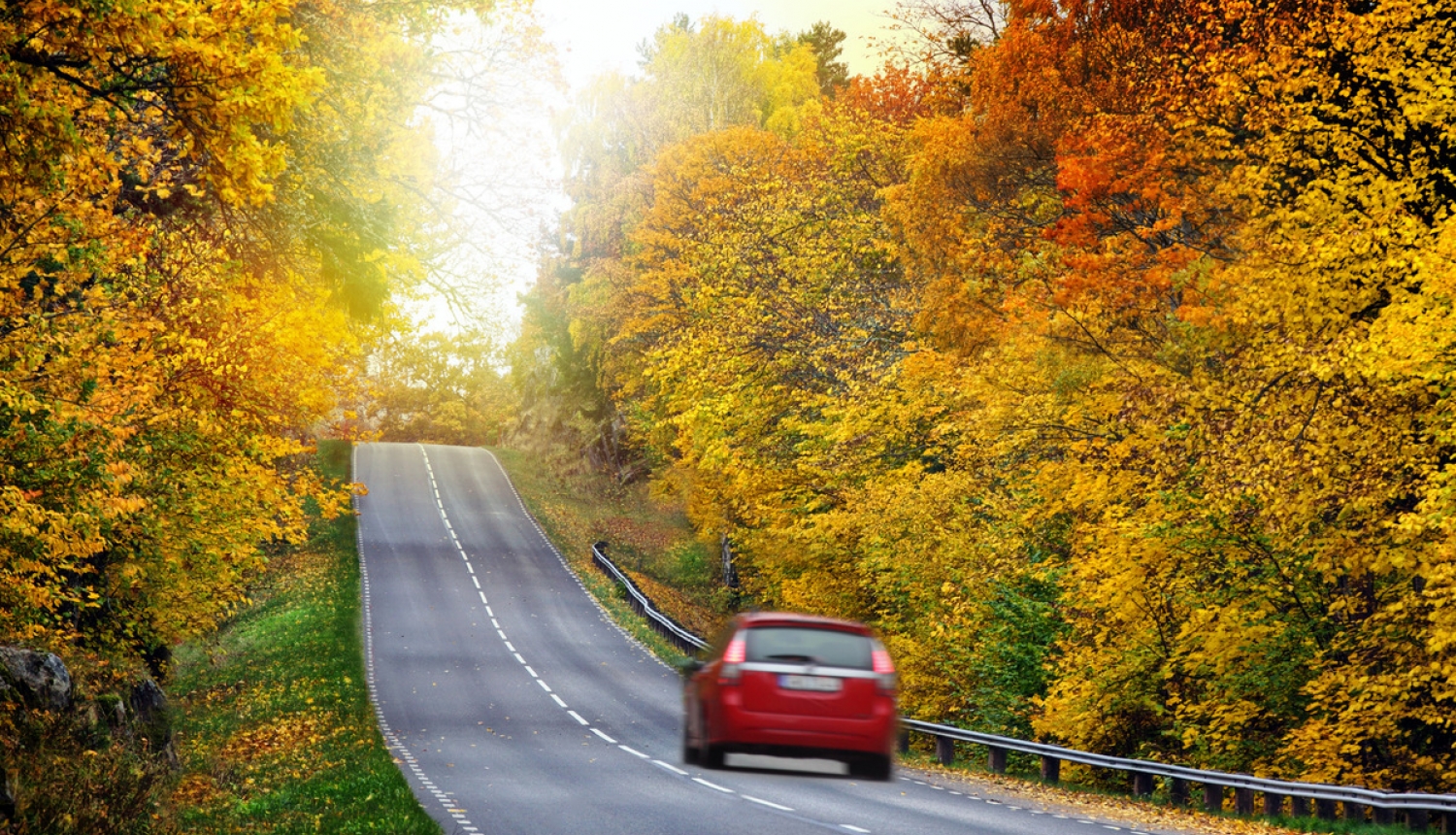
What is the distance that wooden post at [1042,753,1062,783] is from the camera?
83.1 feet

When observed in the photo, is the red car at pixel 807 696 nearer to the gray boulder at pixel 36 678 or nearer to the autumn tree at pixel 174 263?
the autumn tree at pixel 174 263

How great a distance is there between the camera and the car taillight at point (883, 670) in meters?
11.5

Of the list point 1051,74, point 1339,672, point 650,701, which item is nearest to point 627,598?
point 650,701

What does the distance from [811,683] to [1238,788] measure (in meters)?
12.6

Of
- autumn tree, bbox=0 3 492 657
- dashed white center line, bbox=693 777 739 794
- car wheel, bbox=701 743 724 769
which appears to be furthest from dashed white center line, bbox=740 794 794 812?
car wheel, bbox=701 743 724 769

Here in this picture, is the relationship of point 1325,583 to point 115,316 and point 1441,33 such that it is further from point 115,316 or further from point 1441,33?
point 115,316

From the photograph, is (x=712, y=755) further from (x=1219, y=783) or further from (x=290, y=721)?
(x=290, y=721)

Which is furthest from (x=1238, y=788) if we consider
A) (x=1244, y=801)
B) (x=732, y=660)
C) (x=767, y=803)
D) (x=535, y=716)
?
(x=535, y=716)

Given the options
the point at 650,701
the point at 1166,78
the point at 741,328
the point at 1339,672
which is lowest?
the point at 650,701

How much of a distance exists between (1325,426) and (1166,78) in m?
9.99

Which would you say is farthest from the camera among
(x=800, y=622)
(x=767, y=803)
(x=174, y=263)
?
(x=767, y=803)

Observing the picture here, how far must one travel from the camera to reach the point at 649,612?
46.1 m

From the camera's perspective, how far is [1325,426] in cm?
1814

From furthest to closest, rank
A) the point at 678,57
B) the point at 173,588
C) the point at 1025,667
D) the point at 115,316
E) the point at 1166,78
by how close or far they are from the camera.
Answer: the point at 678,57
the point at 1025,667
the point at 1166,78
the point at 173,588
the point at 115,316
